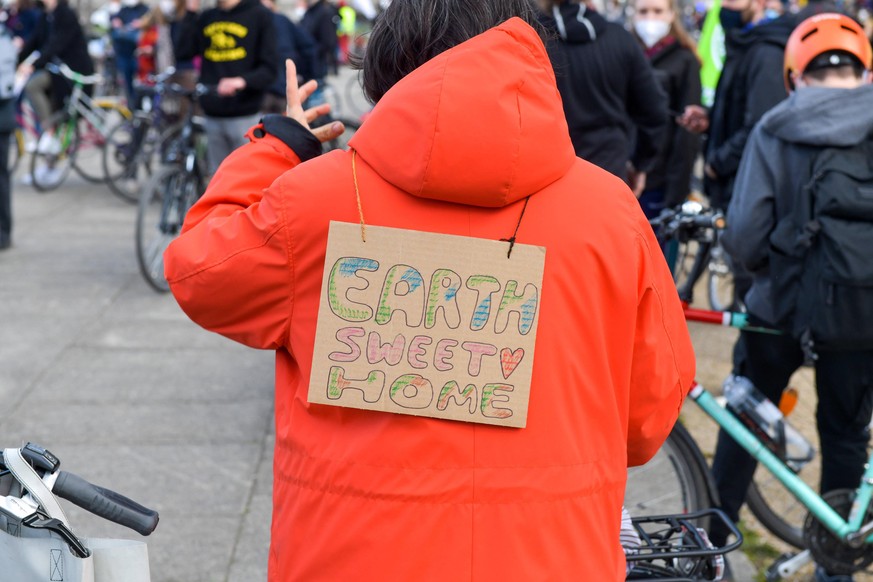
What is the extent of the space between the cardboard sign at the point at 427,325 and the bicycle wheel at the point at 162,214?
556 centimetres

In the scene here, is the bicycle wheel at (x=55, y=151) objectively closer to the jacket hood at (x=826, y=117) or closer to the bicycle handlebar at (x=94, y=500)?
the jacket hood at (x=826, y=117)

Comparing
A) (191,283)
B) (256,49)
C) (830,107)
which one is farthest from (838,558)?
(256,49)

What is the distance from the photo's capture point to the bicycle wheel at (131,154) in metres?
10.5

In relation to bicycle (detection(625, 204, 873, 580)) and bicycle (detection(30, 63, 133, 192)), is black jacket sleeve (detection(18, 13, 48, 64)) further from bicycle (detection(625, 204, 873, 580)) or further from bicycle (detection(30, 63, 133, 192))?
bicycle (detection(625, 204, 873, 580))

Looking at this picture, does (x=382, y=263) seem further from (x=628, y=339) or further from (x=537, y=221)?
(x=628, y=339)

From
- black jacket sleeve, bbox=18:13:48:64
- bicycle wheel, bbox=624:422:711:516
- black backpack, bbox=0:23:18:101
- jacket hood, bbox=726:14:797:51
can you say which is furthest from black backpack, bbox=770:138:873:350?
black jacket sleeve, bbox=18:13:48:64

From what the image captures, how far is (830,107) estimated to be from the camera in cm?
328

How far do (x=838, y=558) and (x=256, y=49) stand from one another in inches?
200

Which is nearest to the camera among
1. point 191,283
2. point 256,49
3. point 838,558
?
point 191,283

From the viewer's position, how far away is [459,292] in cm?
170

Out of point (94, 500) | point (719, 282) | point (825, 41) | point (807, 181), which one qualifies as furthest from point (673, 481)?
point (719, 282)

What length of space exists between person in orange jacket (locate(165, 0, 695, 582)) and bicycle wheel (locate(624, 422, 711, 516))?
1623mm

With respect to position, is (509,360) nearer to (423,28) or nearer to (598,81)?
(423,28)

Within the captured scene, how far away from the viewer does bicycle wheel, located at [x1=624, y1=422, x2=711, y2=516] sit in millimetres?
3371
